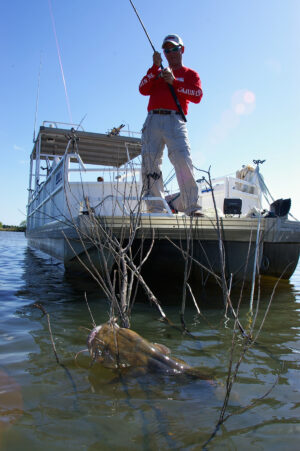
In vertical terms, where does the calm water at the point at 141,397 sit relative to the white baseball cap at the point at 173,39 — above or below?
below

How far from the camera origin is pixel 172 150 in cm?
443

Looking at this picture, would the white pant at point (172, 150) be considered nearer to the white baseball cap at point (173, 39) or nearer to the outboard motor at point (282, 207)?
the white baseball cap at point (173, 39)

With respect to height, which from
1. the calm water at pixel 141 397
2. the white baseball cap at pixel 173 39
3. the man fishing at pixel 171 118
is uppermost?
the white baseball cap at pixel 173 39

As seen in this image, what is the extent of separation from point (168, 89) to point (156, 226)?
192cm

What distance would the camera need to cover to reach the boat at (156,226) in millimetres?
3264

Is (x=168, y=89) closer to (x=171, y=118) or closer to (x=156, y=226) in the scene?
(x=171, y=118)

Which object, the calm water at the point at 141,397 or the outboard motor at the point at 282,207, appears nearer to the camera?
the calm water at the point at 141,397

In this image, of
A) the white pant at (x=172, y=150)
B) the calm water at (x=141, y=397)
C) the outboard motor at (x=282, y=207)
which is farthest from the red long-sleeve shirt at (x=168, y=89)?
the calm water at (x=141, y=397)

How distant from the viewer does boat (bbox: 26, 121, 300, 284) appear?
3.26 m

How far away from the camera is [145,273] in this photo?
257 inches

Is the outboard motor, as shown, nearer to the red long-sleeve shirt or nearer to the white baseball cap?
the red long-sleeve shirt

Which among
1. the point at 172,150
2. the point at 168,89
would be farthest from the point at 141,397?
the point at 168,89

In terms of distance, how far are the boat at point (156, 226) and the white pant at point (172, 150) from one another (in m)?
0.30

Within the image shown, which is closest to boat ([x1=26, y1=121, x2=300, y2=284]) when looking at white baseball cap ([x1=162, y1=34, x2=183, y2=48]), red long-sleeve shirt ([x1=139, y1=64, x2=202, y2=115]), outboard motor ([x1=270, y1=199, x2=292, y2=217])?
outboard motor ([x1=270, y1=199, x2=292, y2=217])
